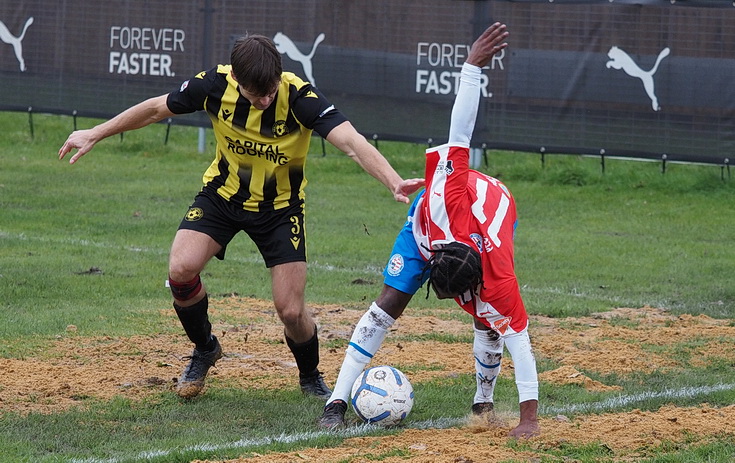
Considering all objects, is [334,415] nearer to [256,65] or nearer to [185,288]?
[185,288]

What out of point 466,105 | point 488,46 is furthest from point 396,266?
point 488,46

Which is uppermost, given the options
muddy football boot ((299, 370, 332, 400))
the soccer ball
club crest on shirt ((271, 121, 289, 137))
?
club crest on shirt ((271, 121, 289, 137))

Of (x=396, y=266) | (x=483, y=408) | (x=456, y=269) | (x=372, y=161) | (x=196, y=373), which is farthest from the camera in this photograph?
(x=196, y=373)

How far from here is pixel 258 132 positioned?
242 inches

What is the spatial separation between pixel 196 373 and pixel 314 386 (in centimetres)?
67

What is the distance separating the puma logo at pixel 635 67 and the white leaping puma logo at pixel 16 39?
8373 millimetres

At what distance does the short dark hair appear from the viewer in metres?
5.74

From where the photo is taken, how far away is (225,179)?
20.9ft

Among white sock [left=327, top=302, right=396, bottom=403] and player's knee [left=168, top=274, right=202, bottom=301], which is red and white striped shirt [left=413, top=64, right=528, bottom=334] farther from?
player's knee [left=168, top=274, right=202, bottom=301]

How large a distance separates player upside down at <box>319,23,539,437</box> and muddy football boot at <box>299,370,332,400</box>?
581 mm

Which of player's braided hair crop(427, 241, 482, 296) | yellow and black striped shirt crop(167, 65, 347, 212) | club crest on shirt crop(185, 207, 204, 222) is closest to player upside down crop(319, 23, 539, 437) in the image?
player's braided hair crop(427, 241, 482, 296)

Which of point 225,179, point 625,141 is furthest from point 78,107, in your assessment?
point 225,179

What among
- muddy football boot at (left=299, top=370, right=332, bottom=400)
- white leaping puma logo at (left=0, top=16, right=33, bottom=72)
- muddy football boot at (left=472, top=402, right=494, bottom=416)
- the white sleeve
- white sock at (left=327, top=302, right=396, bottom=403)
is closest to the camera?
the white sleeve

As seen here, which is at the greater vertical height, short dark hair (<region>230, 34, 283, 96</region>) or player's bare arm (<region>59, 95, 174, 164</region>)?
short dark hair (<region>230, 34, 283, 96</region>)
